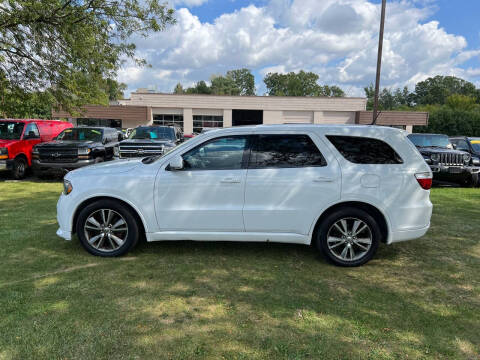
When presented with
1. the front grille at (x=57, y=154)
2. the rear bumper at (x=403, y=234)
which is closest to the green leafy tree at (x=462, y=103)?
the front grille at (x=57, y=154)

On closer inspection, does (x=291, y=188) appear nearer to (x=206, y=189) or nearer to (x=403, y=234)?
(x=206, y=189)

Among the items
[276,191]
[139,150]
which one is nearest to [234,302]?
[276,191]

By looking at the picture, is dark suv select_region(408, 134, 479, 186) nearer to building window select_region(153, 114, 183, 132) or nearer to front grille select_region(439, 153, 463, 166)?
front grille select_region(439, 153, 463, 166)

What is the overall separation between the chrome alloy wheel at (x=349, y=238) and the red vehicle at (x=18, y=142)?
11.0m

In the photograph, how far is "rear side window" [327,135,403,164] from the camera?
4.31 metres

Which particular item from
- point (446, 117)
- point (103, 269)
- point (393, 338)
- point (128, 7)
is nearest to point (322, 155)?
point (393, 338)

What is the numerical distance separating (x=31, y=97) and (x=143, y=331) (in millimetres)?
13764

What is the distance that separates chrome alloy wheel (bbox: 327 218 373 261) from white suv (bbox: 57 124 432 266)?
13 millimetres

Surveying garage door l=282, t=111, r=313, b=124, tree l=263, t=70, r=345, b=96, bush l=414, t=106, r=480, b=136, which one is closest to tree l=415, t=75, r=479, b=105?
tree l=263, t=70, r=345, b=96

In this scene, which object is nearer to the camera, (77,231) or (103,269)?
(103,269)

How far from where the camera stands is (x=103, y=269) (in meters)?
4.20

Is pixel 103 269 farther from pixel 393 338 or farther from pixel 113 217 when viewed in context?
pixel 393 338

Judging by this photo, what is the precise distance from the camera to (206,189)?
434 cm

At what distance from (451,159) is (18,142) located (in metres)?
14.1
